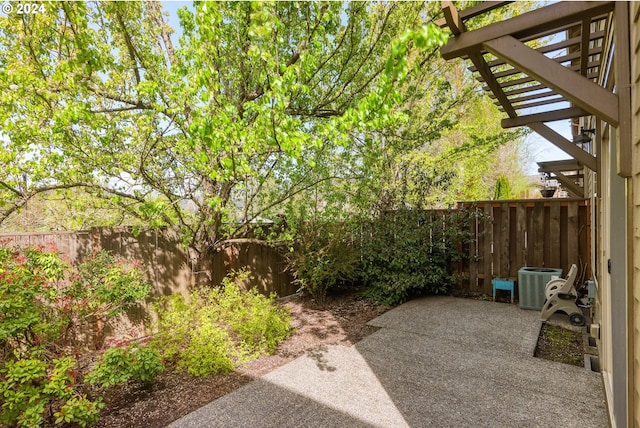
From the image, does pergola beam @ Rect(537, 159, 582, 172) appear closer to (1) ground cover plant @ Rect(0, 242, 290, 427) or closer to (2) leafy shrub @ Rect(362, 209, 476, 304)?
(2) leafy shrub @ Rect(362, 209, 476, 304)

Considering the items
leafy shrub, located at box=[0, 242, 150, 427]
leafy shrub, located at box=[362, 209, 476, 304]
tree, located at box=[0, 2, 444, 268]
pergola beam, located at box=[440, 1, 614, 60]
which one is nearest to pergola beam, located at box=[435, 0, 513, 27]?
pergola beam, located at box=[440, 1, 614, 60]

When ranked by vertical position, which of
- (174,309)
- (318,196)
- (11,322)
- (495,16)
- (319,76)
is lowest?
(174,309)

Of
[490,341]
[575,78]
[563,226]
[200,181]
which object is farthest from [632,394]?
[563,226]

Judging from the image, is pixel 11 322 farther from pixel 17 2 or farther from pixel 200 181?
pixel 17 2

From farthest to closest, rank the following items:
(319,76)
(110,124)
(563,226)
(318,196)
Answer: (318,196) → (563,226) → (319,76) → (110,124)

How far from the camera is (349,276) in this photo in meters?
6.16

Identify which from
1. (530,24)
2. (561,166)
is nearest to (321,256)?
(561,166)

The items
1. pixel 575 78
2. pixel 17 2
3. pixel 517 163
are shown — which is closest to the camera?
pixel 575 78

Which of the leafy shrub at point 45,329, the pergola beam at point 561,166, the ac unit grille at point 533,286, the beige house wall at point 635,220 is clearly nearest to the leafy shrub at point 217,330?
the leafy shrub at point 45,329

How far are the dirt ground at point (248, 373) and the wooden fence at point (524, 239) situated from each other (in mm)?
1646

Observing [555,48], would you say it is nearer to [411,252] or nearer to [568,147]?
[568,147]

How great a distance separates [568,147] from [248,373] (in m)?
3.90

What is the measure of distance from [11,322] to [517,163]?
49.5 ft

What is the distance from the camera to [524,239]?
5.72m
